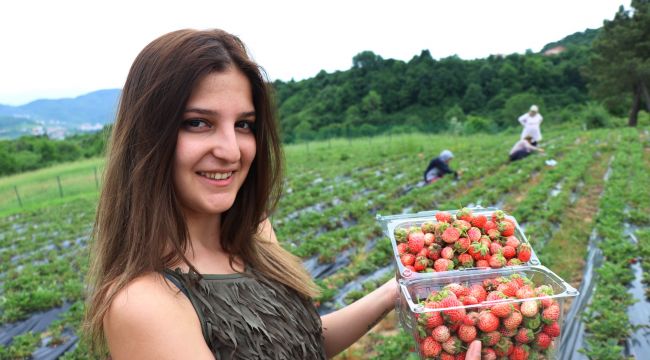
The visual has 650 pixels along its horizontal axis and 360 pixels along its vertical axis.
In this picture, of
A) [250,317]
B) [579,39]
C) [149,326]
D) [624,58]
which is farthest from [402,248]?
[579,39]

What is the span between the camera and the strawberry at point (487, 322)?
1.27 meters

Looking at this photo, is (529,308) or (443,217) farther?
(443,217)

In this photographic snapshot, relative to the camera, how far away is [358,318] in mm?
1763

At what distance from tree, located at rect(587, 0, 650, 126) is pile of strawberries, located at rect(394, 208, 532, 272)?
2887cm

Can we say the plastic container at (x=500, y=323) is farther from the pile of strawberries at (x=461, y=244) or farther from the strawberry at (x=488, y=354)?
the pile of strawberries at (x=461, y=244)

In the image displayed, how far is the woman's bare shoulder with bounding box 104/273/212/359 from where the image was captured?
108 centimetres

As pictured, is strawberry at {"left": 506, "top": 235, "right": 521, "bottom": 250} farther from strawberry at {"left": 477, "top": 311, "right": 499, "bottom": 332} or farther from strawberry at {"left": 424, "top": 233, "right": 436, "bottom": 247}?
strawberry at {"left": 477, "top": 311, "right": 499, "bottom": 332}

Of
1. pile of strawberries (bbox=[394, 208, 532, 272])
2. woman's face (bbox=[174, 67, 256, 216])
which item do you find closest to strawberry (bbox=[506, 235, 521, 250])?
pile of strawberries (bbox=[394, 208, 532, 272])

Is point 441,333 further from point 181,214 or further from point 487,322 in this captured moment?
point 181,214

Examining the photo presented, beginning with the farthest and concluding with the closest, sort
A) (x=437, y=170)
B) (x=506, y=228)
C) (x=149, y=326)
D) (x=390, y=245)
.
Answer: (x=437, y=170), (x=390, y=245), (x=506, y=228), (x=149, y=326)

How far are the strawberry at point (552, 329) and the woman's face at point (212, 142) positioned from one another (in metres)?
0.95

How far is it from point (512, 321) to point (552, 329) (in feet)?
0.45

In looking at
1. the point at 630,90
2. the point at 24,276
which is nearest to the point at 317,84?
the point at 630,90

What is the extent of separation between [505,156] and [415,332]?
1293 cm
